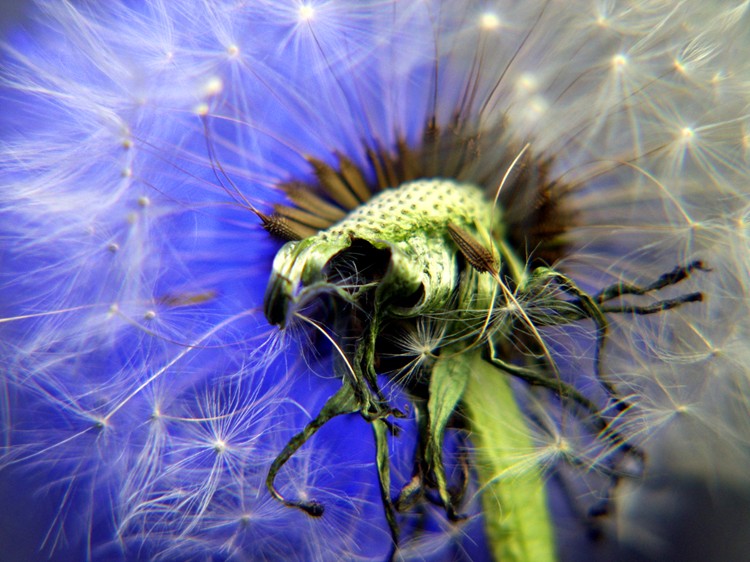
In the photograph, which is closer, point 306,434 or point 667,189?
point 306,434

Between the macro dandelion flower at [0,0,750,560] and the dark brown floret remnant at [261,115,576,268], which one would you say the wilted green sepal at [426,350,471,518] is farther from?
the dark brown floret remnant at [261,115,576,268]

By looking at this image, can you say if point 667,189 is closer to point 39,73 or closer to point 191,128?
point 191,128

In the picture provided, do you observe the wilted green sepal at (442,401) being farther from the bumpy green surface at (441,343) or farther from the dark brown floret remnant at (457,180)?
the dark brown floret remnant at (457,180)

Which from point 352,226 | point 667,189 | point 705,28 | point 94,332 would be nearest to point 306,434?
point 352,226

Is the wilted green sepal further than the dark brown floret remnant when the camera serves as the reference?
No

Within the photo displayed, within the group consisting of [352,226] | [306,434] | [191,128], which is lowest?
[306,434]

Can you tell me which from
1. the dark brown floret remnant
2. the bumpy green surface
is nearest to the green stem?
the bumpy green surface

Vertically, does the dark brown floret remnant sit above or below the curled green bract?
above

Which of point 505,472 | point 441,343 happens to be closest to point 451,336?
point 441,343
